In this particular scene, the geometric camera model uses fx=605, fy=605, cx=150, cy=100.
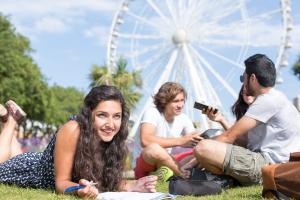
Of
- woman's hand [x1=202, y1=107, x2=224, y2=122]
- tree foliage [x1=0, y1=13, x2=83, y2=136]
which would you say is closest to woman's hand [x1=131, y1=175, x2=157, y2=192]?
woman's hand [x1=202, y1=107, x2=224, y2=122]

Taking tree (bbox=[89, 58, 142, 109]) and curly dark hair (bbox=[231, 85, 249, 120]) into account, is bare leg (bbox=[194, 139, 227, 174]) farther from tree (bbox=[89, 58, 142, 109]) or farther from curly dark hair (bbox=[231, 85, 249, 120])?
tree (bbox=[89, 58, 142, 109])

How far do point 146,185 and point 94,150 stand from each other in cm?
48

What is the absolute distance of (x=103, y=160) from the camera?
188 inches

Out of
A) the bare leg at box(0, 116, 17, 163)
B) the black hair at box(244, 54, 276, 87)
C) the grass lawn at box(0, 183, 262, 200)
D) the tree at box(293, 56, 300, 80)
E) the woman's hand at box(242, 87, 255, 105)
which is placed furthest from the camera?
the tree at box(293, 56, 300, 80)

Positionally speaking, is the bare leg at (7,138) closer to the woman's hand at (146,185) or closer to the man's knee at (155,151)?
the man's knee at (155,151)

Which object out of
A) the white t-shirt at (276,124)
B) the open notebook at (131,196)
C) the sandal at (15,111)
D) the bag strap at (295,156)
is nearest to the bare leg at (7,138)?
the sandal at (15,111)

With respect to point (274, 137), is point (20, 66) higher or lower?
higher

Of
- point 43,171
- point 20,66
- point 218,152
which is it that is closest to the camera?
point 43,171

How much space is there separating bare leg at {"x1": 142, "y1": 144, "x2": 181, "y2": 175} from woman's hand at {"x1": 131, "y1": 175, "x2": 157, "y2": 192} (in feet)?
5.18

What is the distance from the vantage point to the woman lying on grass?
14.6ft

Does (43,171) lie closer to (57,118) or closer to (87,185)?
(87,185)

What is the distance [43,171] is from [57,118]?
168 ft

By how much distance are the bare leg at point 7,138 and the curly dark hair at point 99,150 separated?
175 centimetres

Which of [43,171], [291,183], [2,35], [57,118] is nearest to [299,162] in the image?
[291,183]
